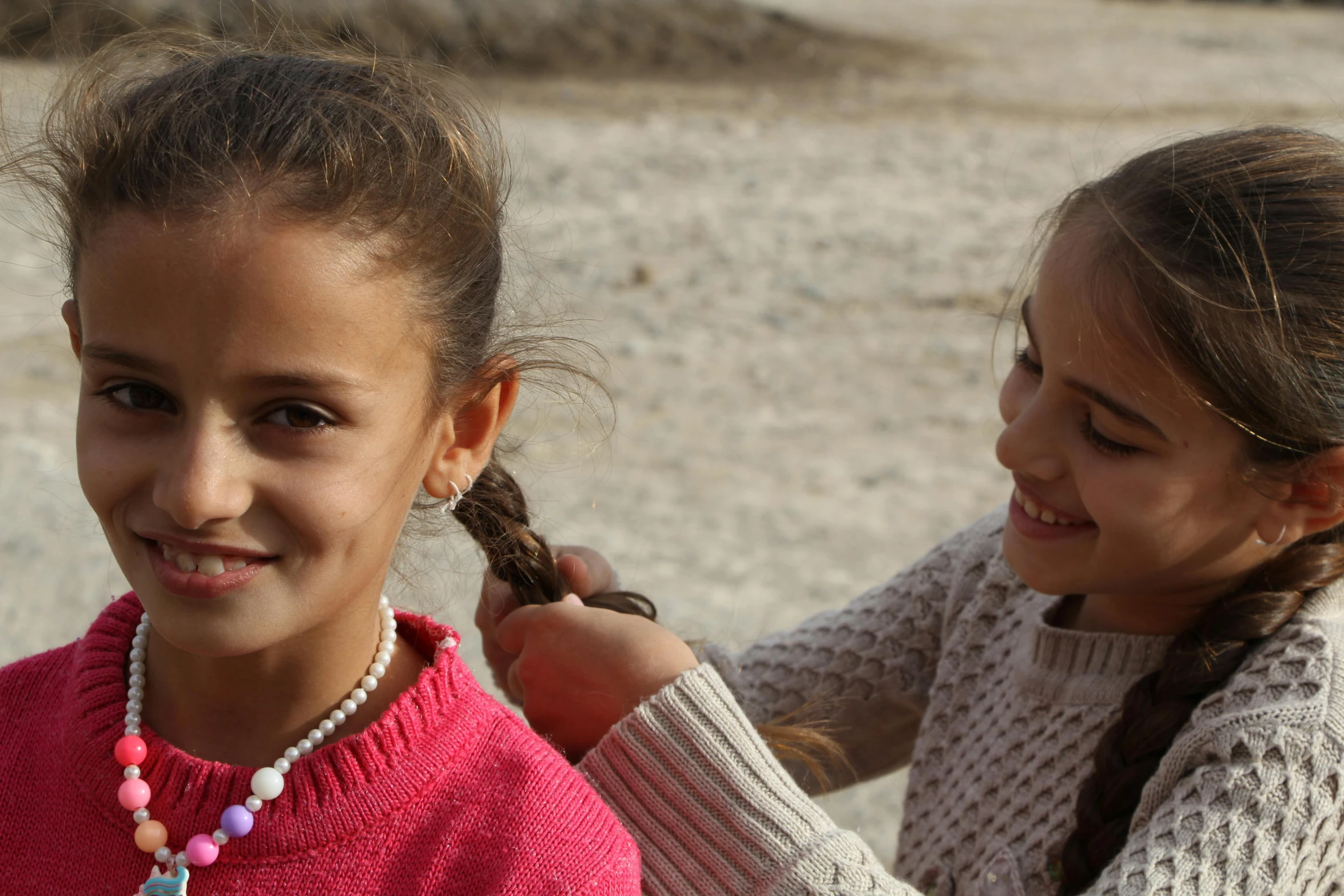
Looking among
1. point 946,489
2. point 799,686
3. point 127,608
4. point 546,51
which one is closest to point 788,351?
point 946,489

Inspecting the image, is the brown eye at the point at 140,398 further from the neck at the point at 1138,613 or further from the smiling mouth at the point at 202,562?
the neck at the point at 1138,613

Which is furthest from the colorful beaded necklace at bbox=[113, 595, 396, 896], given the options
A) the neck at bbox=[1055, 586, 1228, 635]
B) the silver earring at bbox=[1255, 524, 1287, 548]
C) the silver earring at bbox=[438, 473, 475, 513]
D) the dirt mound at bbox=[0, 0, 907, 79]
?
the dirt mound at bbox=[0, 0, 907, 79]

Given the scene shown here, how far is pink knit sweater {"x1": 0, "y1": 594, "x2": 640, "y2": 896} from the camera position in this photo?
4.73 ft

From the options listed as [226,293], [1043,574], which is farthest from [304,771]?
[1043,574]

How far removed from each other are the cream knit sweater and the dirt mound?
939 centimetres

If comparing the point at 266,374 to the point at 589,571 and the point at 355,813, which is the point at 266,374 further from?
the point at 589,571

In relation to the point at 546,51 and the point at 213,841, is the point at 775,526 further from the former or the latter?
the point at 546,51

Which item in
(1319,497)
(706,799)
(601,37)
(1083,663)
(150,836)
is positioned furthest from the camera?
(601,37)

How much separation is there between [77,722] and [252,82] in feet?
2.37

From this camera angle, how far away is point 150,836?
144 cm

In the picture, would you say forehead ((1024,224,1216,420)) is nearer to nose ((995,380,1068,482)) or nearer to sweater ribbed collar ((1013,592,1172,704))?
nose ((995,380,1068,482))

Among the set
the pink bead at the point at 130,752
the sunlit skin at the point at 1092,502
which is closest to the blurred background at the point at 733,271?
the sunlit skin at the point at 1092,502

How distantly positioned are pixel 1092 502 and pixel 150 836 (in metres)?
1.24

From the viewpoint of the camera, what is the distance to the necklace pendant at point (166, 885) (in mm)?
1421
